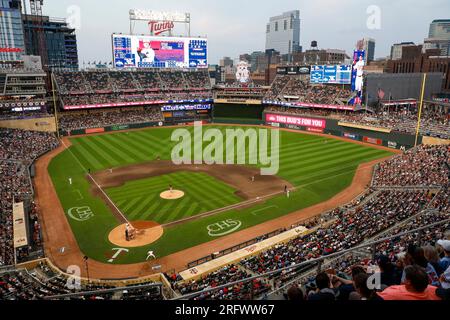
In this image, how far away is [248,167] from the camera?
42.5m

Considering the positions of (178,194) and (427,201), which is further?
(178,194)

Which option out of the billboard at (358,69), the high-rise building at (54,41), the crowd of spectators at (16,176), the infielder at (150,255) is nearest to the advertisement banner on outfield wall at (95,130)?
the crowd of spectators at (16,176)

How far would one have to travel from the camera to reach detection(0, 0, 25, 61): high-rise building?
116m

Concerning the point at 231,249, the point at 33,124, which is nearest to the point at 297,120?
the point at 33,124

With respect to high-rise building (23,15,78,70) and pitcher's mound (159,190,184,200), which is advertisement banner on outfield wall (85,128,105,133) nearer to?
pitcher's mound (159,190,184,200)

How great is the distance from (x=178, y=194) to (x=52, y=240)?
12.0 metres

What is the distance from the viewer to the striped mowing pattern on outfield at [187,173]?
101ft

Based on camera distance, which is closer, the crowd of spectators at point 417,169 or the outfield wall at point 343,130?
the crowd of spectators at point 417,169

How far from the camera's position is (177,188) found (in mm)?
35156

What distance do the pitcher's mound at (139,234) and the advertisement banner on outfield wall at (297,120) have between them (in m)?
45.5

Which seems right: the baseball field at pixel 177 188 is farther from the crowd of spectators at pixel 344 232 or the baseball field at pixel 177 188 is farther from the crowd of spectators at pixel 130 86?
the crowd of spectators at pixel 130 86

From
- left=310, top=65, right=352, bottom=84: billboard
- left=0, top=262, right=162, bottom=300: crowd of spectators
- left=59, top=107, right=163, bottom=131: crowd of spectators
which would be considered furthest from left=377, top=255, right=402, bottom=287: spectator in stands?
left=310, top=65, right=352, bottom=84: billboard

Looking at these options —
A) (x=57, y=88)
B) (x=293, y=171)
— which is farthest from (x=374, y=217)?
(x=57, y=88)
